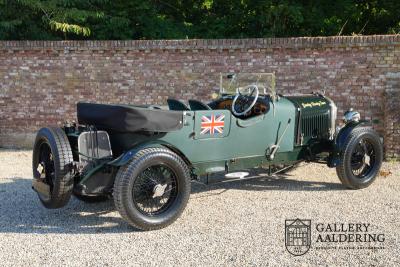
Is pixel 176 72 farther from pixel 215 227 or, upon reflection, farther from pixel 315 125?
pixel 215 227

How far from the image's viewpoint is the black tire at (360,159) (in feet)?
19.7

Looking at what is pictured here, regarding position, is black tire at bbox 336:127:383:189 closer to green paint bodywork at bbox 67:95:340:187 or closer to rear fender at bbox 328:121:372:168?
rear fender at bbox 328:121:372:168

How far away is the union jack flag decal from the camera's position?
5195 millimetres

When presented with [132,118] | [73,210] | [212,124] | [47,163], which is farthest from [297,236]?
[47,163]

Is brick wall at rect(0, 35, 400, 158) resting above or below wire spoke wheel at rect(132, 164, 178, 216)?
above

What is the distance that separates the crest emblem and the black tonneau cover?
58.8 inches

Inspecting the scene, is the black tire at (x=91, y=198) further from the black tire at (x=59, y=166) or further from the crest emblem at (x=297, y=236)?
the crest emblem at (x=297, y=236)

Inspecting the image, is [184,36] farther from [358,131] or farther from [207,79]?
[358,131]

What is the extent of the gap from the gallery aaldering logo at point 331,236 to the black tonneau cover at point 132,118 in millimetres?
1544

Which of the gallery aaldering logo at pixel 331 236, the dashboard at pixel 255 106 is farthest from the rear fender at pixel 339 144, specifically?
the gallery aaldering logo at pixel 331 236

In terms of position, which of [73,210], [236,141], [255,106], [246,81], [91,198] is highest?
[246,81]

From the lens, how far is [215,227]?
15.6 ft

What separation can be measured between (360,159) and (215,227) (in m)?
2.49

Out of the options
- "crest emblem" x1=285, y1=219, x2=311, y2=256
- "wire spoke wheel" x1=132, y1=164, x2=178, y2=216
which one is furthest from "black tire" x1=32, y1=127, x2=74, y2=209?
"crest emblem" x1=285, y1=219, x2=311, y2=256
